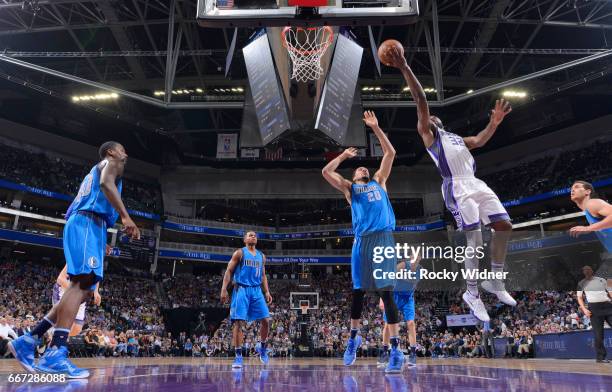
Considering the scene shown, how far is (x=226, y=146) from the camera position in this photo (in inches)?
1074

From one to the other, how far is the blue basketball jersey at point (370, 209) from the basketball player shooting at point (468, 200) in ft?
4.25

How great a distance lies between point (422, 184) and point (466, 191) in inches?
1139

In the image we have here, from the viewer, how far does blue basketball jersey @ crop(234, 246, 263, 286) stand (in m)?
6.95

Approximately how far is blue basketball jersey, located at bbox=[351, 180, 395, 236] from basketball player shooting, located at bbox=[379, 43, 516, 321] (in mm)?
1296

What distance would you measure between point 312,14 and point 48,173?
2671cm

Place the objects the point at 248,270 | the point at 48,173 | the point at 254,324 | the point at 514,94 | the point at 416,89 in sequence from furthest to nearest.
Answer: the point at 48,173 → the point at 514,94 → the point at 254,324 → the point at 248,270 → the point at 416,89

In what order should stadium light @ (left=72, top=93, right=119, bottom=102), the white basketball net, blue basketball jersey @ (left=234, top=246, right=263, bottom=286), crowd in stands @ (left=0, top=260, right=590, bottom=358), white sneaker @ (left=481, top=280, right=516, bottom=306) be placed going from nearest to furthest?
1. white sneaker @ (left=481, top=280, right=516, bottom=306)
2. blue basketball jersey @ (left=234, top=246, right=263, bottom=286)
3. the white basketball net
4. crowd in stands @ (left=0, top=260, right=590, bottom=358)
5. stadium light @ (left=72, top=93, right=119, bottom=102)

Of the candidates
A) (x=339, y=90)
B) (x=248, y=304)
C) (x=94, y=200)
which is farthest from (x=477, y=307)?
(x=339, y=90)

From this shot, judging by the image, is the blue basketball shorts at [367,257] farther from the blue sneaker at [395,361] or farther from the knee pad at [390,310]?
the blue sneaker at [395,361]

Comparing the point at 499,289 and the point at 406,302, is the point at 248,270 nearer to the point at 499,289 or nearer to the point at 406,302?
the point at 406,302

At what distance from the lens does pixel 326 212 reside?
37562 millimetres

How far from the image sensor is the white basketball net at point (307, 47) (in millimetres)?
12097

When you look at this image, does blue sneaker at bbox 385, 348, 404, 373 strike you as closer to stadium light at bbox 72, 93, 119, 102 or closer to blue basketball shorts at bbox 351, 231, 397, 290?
blue basketball shorts at bbox 351, 231, 397, 290

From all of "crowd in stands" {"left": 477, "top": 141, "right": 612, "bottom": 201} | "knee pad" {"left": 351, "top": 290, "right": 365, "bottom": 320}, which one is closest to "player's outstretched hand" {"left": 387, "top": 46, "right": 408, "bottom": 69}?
"knee pad" {"left": 351, "top": 290, "right": 365, "bottom": 320}
